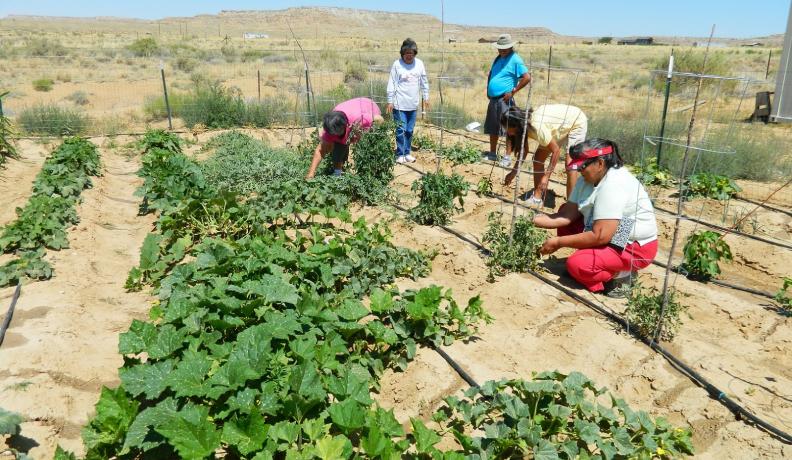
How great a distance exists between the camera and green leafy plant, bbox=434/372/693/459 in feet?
8.08

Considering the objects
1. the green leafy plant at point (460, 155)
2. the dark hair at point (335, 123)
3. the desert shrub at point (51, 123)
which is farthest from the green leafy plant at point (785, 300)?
the desert shrub at point (51, 123)

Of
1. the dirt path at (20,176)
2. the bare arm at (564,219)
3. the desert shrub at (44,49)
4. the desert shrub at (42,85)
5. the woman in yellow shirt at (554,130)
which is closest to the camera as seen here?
A: the bare arm at (564,219)

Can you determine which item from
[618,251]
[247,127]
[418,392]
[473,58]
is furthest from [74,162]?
[473,58]

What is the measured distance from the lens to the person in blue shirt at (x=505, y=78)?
260 inches

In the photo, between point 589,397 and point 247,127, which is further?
point 247,127

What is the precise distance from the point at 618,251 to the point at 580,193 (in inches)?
20.9

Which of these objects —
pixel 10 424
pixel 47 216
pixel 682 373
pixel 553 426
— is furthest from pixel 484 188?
pixel 10 424

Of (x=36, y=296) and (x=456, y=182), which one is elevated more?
(x=456, y=182)

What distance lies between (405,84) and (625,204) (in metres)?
3.91

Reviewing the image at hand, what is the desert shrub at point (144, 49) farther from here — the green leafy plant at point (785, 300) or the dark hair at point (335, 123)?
the green leafy plant at point (785, 300)

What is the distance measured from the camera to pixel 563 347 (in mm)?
3512

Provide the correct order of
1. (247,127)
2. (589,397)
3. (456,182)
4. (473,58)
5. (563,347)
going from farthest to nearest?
(473,58) → (247,127) → (456,182) → (563,347) → (589,397)

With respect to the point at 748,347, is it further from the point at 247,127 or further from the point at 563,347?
the point at 247,127

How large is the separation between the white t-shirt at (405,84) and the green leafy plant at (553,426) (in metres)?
5.00
